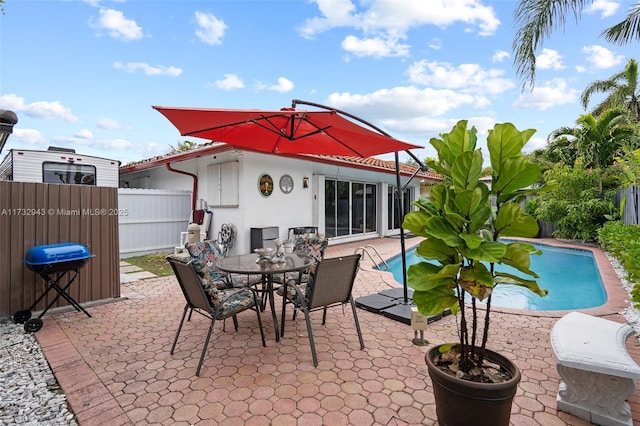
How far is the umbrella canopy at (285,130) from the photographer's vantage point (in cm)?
332

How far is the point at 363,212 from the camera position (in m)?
12.1

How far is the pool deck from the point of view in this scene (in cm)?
234

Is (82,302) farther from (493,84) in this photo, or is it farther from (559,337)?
(493,84)

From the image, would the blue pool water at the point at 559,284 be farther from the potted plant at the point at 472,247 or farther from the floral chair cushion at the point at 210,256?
the floral chair cushion at the point at 210,256

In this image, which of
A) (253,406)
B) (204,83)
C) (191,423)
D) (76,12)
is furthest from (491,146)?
(204,83)

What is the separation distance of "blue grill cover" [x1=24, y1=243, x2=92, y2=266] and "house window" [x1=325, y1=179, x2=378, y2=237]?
7173 millimetres

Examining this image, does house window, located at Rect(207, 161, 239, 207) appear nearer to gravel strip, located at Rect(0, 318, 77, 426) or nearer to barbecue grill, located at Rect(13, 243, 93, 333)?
barbecue grill, located at Rect(13, 243, 93, 333)

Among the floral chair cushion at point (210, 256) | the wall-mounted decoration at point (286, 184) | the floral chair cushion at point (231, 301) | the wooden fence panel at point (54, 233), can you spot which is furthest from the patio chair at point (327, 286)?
the wall-mounted decoration at point (286, 184)

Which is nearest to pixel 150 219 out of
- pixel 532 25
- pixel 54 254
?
pixel 54 254

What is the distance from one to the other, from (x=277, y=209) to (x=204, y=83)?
6.71 meters

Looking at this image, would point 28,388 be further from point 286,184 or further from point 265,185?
point 286,184

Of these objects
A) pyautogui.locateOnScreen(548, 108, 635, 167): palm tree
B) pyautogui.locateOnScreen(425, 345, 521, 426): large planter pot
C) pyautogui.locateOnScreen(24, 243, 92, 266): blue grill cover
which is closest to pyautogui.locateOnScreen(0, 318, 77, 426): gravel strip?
pyautogui.locateOnScreen(24, 243, 92, 266): blue grill cover

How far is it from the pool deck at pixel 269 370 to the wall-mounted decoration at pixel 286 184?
5026 mm

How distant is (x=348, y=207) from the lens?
36.9 feet
